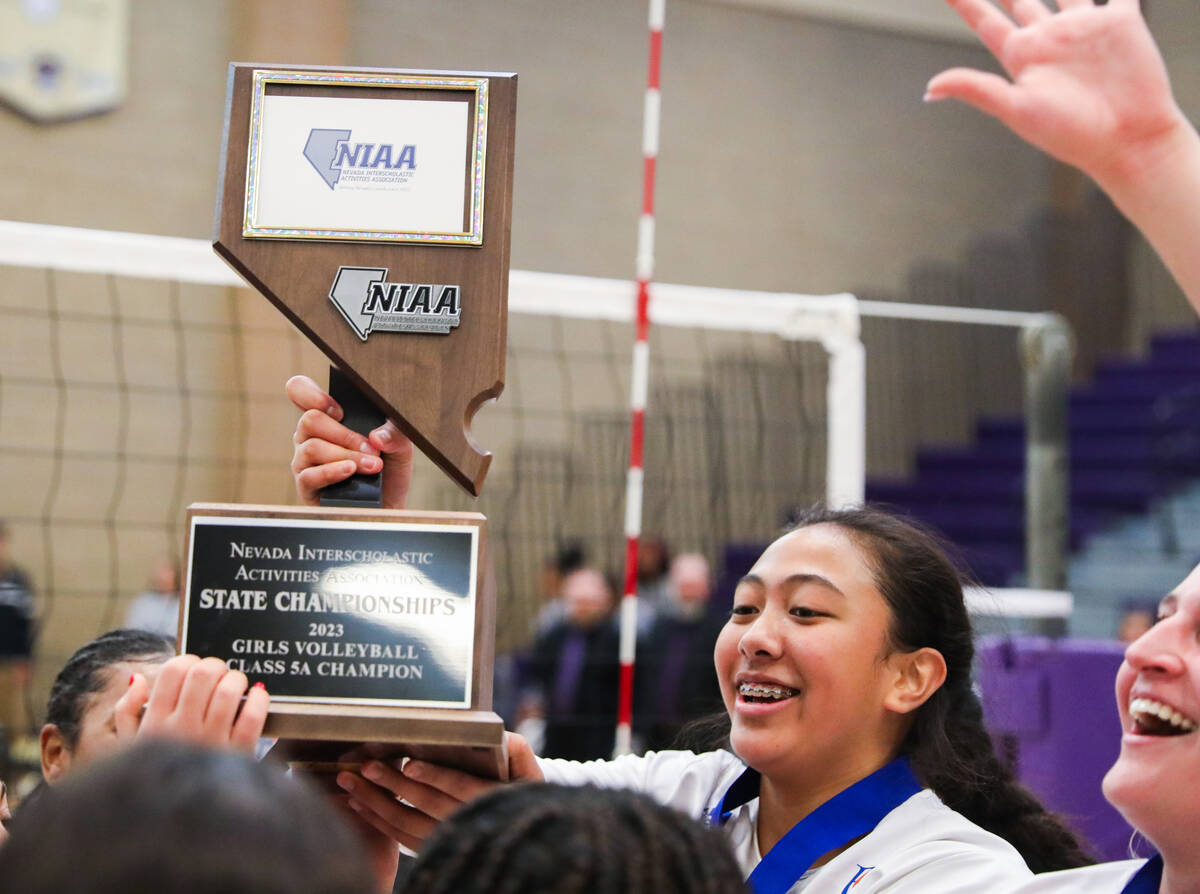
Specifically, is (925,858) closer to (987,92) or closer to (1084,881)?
(1084,881)

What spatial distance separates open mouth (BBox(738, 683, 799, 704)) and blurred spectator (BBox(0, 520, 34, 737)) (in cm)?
492

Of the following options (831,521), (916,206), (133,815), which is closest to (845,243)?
(916,206)

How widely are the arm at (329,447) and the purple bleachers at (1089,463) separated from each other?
7.22m

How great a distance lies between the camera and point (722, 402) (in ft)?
29.4

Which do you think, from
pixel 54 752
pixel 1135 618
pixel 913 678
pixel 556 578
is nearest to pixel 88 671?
pixel 54 752

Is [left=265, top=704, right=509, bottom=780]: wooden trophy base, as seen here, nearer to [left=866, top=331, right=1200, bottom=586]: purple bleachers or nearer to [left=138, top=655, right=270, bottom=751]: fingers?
[left=138, top=655, right=270, bottom=751]: fingers

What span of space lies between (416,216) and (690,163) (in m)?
8.19

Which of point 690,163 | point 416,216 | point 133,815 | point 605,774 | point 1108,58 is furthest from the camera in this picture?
point 690,163

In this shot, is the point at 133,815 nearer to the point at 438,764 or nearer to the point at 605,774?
the point at 438,764

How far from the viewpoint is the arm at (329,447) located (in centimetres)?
145

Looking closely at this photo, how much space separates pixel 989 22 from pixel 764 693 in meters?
0.81

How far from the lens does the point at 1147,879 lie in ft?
4.20

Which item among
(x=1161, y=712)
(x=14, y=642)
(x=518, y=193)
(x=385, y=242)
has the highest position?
(x=518, y=193)

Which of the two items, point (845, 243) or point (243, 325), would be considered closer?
point (243, 325)
